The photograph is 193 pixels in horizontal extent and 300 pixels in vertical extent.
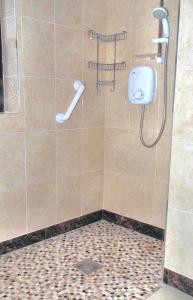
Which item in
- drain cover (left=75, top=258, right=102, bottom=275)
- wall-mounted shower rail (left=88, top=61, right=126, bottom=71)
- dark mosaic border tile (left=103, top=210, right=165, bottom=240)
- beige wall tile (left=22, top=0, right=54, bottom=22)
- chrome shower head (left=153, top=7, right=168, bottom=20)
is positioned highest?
beige wall tile (left=22, top=0, right=54, bottom=22)

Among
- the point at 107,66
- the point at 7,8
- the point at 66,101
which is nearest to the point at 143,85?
the point at 107,66

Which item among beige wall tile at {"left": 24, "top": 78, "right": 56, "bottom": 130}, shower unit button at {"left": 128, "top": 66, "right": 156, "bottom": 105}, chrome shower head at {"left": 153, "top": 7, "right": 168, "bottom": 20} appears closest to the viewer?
chrome shower head at {"left": 153, "top": 7, "right": 168, "bottom": 20}

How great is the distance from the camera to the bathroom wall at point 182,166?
5.07 feet

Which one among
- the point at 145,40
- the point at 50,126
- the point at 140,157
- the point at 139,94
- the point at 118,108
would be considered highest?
the point at 145,40

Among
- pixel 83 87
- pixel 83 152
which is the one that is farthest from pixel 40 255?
pixel 83 87

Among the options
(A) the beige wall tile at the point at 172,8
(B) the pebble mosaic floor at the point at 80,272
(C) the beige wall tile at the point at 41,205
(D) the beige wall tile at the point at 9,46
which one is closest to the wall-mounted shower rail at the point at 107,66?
(A) the beige wall tile at the point at 172,8

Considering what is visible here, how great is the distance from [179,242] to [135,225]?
2.88 feet

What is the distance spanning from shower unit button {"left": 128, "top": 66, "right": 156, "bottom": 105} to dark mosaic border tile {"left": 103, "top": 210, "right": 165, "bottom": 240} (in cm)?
101

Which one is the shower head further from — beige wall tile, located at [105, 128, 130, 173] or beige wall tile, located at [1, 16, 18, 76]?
beige wall tile, located at [1, 16, 18, 76]

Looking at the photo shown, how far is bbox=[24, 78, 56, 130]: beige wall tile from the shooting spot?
2.12 meters

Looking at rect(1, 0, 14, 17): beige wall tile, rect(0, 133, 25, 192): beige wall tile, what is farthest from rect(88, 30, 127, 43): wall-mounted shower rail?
rect(0, 133, 25, 192): beige wall tile

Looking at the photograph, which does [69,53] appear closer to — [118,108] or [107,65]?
[107,65]

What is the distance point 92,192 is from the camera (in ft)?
8.83

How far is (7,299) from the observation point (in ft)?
5.35
